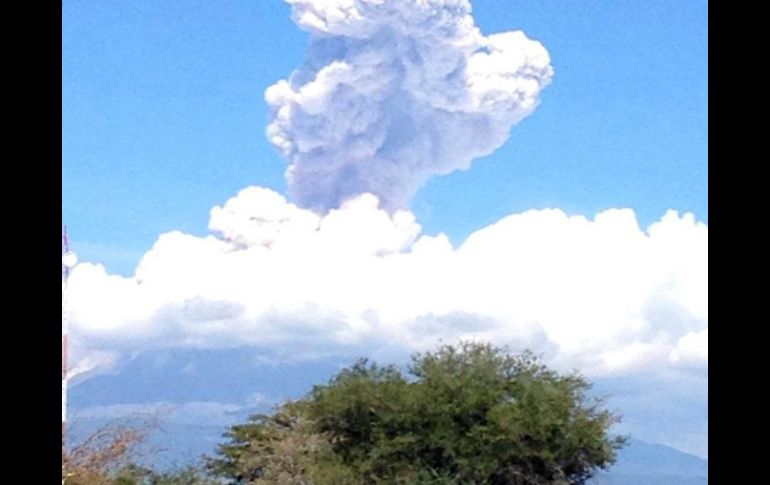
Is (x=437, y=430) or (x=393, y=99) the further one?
(x=393, y=99)

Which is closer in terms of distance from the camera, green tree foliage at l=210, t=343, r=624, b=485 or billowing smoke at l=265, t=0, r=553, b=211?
green tree foliage at l=210, t=343, r=624, b=485

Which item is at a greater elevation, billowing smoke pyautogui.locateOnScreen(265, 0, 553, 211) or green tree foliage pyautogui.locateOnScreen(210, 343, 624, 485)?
billowing smoke pyautogui.locateOnScreen(265, 0, 553, 211)

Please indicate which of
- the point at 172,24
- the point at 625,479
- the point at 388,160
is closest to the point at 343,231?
the point at 388,160

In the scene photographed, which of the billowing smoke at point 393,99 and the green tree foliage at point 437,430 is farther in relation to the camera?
the billowing smoke at point 393,99

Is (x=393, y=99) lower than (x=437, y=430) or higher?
higher
